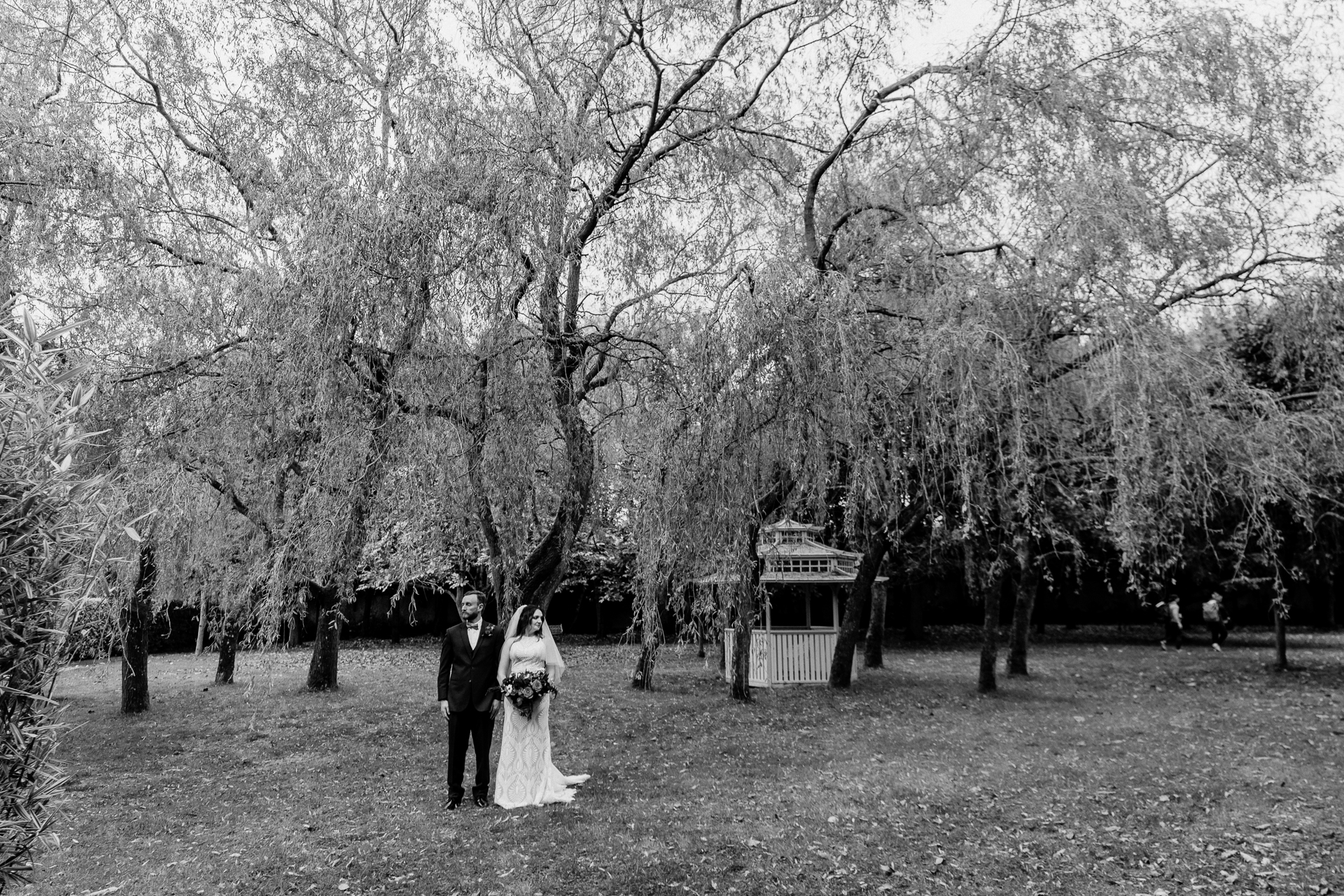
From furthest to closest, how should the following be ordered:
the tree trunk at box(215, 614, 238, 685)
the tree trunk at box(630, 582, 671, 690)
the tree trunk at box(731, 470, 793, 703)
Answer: the tree trunk at box(215, 614, 238, 685), the tree trunk at box(731, 470, 793, 703), the tree trunk at box(630, 582, 671, 690)

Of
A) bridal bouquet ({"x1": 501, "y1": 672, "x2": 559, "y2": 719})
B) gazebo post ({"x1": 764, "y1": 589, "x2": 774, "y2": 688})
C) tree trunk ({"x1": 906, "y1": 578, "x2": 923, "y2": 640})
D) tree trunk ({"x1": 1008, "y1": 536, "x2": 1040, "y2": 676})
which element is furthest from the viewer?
tree trunk ({"x1": 906, "y1": 578, "x2": 923, "y2": 640})

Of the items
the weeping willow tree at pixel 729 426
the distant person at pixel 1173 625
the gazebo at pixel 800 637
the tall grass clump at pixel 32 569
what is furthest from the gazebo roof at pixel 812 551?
the tall grass clump at pixel 32 569

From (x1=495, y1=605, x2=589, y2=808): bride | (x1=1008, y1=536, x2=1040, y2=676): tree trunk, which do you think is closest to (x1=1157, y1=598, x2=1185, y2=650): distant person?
(x1=1008, y1=536, x2=1040, y2=676): tree trunk

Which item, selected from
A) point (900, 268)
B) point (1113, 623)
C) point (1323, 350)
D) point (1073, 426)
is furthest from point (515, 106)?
point (1113, 623)

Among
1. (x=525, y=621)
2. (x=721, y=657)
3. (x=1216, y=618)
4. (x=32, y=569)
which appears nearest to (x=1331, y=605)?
(x=1216, y=618)

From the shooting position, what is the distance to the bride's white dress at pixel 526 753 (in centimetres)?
686

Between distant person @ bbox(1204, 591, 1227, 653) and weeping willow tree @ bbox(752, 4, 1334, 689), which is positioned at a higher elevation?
weeping willow tree @ bbox(752, 4, 1334, 689)

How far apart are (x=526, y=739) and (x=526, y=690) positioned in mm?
392

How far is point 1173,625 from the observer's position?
22828 mm

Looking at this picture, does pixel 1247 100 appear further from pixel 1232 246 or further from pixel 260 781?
pixel 260 781

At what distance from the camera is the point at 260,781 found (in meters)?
8.12

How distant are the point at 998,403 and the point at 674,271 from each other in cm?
265

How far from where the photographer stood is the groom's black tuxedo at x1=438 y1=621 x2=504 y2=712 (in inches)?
275

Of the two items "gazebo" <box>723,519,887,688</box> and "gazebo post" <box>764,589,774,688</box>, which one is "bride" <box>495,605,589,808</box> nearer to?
"gazebo" <box>723,519,887,688</box>
